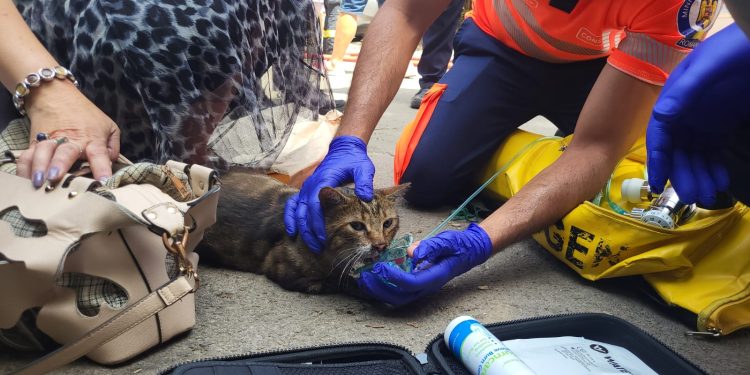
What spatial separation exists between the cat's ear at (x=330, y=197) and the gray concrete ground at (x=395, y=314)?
0.27 metres

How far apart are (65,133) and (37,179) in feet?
0.61

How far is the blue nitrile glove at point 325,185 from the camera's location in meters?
1.59

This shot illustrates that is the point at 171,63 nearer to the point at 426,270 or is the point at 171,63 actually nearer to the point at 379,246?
the point at 379,246

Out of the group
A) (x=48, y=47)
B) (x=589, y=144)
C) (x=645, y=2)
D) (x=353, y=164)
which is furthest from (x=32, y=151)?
(x=645, y=2)

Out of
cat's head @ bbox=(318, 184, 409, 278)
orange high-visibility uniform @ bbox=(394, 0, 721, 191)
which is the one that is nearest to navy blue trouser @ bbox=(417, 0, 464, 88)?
orange high-visibility uniform @ bbox=(394, 0, 721, 191)

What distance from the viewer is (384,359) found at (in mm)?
1104

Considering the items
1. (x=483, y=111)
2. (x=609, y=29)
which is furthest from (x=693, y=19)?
(x=483, y=111)

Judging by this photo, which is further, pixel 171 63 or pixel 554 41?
pixel 554 41

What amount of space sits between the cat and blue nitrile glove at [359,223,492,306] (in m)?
0.10

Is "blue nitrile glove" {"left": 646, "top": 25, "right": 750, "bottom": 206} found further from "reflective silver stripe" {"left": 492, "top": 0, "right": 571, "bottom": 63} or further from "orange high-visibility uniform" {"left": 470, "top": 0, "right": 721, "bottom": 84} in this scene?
"reflective silver stripe" {"left": 492, "top": 0, "right": 571, "bottom": 63}

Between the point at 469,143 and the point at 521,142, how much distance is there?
0.20 metres

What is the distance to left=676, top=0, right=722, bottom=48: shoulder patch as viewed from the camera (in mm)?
1721

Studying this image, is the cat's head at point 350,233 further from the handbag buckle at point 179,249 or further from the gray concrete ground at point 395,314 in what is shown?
the handbag buckle at point 179,249

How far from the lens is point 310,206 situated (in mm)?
1589
